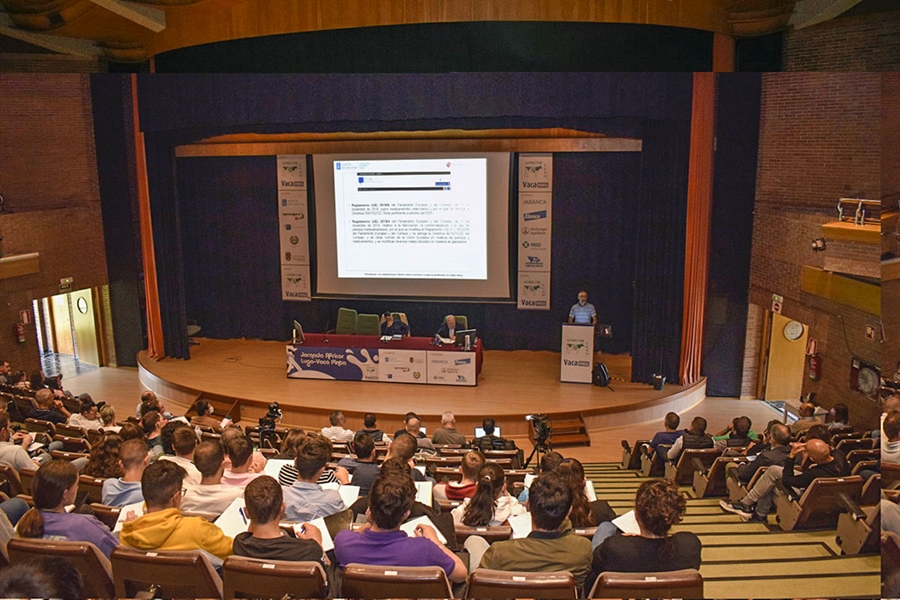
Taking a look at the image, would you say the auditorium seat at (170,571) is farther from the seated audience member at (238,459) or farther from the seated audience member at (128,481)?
the seated audience member at (238,459)

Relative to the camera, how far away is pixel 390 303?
11836 mm

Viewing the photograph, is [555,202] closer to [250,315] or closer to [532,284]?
[532,284]

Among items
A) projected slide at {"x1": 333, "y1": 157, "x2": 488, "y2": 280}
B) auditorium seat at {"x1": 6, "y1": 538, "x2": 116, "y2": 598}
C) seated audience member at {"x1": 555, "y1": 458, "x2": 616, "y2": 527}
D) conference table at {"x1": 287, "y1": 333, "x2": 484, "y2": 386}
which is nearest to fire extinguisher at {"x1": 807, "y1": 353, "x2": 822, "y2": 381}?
conference table at {"x1": 287, "y1": 333, "x2": 484, "y2": 386}

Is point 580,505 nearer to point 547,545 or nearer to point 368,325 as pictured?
point 547,545

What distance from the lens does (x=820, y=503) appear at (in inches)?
175

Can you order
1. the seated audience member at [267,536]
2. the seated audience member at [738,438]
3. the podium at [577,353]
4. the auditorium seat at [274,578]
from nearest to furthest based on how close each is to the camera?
the auditorium seat at [274,578] < the seated audience member at [267,536] < the seated audience member at [738,438] < the podium at [577,353]

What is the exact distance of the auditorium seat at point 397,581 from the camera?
9.02ft

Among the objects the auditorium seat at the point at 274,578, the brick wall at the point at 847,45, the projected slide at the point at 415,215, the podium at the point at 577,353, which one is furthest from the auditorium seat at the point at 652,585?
the projected slide at the point at 415,215

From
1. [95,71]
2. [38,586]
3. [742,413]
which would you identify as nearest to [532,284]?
[742,413]

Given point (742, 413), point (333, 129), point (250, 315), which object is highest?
point (333, 129)

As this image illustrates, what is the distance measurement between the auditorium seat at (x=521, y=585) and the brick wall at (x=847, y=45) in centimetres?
449

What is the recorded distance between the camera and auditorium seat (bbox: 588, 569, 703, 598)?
274 centimetres

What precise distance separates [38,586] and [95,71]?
5365mm

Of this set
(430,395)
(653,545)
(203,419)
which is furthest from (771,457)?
(203,419)
